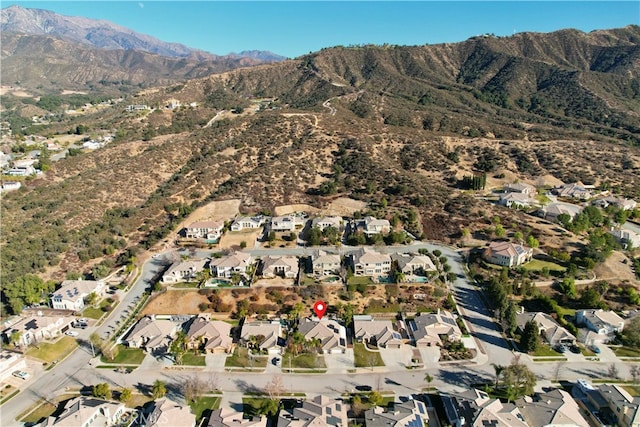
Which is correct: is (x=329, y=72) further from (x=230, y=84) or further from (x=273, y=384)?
(x=273, y=384)

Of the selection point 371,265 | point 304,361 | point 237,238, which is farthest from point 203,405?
point 237,238

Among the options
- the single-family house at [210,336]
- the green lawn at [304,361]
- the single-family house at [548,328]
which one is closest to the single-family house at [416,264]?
the single-family house at [548,328]

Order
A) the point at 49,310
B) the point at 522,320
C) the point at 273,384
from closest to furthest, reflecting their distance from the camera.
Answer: the point at 273,384 → the point at 522,320 → the point at 49,310

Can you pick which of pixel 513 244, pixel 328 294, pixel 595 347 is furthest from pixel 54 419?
pixel 513 244

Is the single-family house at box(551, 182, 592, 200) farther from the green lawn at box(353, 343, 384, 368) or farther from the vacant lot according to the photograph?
the vacant lot

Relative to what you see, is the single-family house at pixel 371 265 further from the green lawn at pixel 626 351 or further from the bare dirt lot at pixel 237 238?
the green lawn at pixel 626 351

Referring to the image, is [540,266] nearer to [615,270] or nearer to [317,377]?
[615,270]
